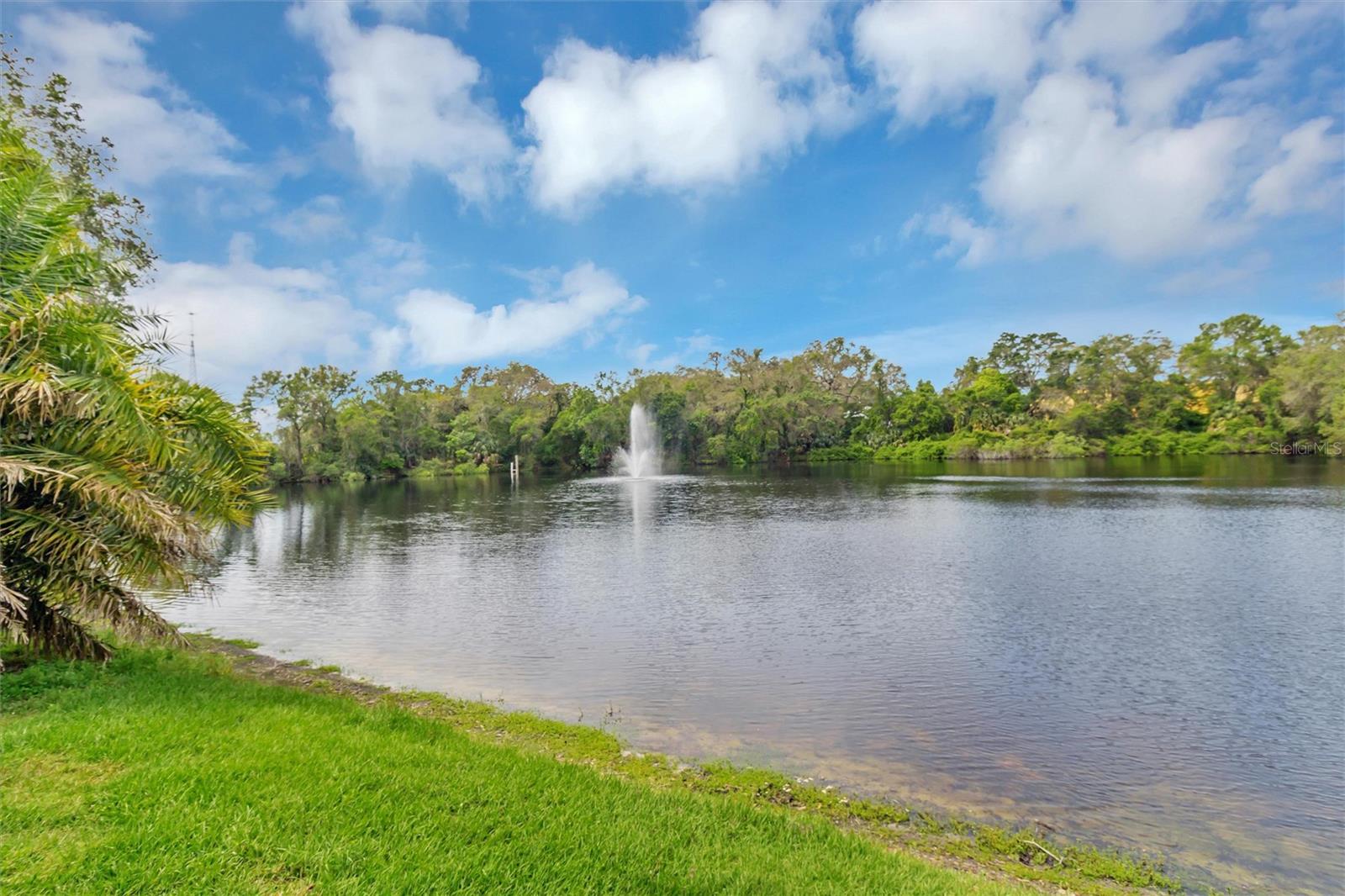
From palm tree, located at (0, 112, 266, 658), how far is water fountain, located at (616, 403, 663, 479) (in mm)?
66641

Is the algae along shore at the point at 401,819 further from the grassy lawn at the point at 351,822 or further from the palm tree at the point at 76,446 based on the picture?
the palm tree at the point at 76,446

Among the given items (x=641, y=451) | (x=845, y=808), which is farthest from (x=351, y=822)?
(x=641, y=451)

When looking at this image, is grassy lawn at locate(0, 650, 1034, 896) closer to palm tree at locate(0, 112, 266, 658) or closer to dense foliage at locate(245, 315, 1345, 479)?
palm tree at locate(0, 112, 266, 658)

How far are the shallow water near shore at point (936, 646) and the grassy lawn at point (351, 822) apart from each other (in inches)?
99.9

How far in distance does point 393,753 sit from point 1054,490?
140ft

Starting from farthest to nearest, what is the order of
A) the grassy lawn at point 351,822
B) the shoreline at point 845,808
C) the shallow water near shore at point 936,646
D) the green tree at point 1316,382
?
1. the green tree at point 1316,382
2. the shallow water near shore at point 936,646
3. the shoreline at point 845,808
4. the grassy lawn at point 351,822

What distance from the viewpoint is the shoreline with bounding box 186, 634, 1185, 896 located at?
215 inches

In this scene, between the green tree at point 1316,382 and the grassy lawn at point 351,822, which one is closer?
the grassy lawn at point 351,822

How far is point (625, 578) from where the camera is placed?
1836 centimetres

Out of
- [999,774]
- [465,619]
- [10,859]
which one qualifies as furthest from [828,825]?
[465,619]

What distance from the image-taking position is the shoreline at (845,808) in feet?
17.9

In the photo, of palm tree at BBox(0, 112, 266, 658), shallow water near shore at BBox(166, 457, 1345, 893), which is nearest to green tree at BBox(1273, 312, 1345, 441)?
shallow water near shore at BBox(166, 457, 1345, 893)

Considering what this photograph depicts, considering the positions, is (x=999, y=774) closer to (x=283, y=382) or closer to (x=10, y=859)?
(x=10, y=859)

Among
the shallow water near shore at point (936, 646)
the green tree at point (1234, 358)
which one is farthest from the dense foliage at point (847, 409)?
the shallow water near shore at point (936, 646)
